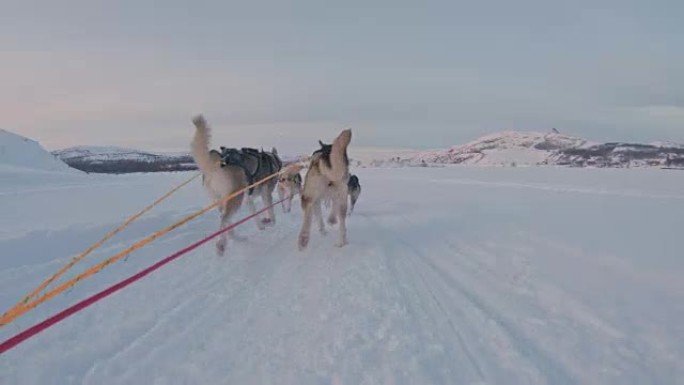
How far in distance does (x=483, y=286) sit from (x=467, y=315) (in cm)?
84

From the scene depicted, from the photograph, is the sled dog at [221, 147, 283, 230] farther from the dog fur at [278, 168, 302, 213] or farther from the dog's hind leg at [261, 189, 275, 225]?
the dog fur at [278, 168, 302, 213]

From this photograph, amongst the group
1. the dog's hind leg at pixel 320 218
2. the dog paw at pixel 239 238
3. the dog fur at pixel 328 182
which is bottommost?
the dog paw at pixel 239 238

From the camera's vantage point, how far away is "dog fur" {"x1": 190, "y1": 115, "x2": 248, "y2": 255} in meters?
6.21

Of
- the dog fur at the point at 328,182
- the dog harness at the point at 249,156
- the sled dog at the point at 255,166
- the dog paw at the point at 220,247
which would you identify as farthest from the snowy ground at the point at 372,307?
the dog harness at the point at 249,156

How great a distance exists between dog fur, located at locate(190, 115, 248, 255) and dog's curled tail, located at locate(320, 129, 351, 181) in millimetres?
1035

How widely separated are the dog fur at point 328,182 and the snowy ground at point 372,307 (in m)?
0.31

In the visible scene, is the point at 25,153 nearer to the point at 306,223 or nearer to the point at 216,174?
the point at 216,174

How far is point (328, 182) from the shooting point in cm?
629

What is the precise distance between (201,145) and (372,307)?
3.20 metres

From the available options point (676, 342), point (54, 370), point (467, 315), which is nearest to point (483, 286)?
point (467, 315)

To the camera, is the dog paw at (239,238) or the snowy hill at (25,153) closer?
the dog paw at (239,238)

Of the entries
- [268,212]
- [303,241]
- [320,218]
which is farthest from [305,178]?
[268,212]

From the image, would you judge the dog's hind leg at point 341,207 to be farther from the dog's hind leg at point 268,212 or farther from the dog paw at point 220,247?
the dog's hind leg at point 268,212

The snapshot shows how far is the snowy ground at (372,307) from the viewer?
2883 mm
